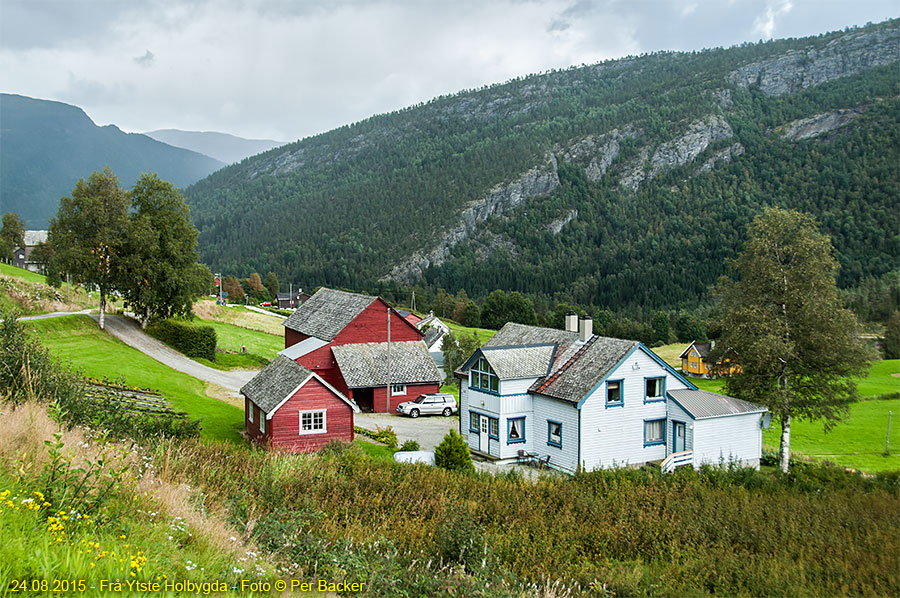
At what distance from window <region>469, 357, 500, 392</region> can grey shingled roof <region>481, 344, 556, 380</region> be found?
45 cm

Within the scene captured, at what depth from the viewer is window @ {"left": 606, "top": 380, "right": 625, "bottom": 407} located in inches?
1029

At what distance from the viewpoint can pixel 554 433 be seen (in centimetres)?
2708

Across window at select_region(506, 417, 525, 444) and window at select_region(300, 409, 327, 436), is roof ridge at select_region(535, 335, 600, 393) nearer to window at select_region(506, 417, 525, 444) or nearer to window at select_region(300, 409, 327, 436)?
window at select_region(506, 417, 525, 444)

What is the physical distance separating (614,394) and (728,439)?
18.2 feet

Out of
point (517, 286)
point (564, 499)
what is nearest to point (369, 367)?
point (564, 499)

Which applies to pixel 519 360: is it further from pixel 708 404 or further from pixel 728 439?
pixel 728 439

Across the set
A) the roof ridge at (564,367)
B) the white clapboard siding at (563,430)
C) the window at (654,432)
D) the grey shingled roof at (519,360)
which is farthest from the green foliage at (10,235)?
the window at (654,432)

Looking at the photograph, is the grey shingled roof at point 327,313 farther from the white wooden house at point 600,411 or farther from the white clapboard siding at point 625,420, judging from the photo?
the white clapboard siding at point 625,420

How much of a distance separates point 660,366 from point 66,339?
112 ft

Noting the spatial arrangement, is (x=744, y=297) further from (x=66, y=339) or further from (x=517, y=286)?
(x=517, y=286)

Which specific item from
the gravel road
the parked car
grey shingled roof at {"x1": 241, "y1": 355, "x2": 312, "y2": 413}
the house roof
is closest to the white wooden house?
grey shingled roof at {"x1": 241, "y1": 355, "x2": 312, "y2": 413}

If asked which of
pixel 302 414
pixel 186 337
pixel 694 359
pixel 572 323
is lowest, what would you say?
pixel 694 359

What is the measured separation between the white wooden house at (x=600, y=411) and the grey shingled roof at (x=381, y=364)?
1360 centimetres

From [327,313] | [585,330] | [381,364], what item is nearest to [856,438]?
[585,330]
